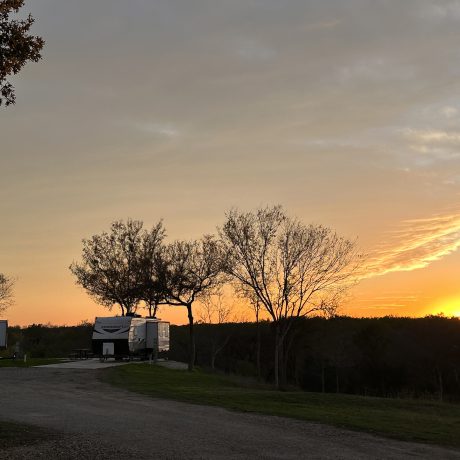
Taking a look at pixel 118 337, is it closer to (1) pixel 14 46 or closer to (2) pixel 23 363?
(2) pixel 23 363

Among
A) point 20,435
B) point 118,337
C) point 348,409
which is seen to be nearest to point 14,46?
point 20,435

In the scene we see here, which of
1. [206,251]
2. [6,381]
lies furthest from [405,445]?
[206,251]

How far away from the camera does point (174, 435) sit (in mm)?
12836

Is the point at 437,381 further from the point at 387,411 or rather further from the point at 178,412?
the point at 178,412

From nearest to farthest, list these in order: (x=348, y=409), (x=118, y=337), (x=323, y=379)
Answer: (x=348, y=409)
(x=118, y=337)
(x=323, y=379)

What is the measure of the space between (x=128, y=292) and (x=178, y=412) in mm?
40113

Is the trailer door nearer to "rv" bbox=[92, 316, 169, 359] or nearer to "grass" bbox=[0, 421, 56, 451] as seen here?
"rv" bbox=[92, 316, 169, 359]

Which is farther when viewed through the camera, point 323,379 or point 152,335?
point 323,379

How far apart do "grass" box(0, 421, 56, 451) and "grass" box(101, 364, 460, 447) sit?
7.08 metres

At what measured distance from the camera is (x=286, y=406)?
20.2 m

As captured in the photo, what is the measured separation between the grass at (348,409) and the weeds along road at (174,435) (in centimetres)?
105

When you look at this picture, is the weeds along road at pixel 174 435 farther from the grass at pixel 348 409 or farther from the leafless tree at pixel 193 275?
the leafless tree at pixel 193 275

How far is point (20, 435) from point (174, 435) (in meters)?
3.18

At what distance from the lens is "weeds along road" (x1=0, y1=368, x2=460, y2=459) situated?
10.9 m
